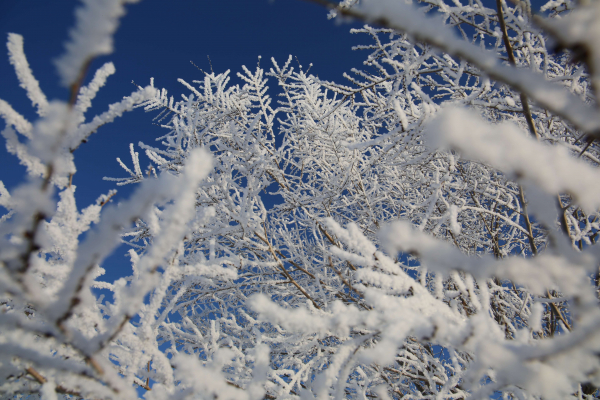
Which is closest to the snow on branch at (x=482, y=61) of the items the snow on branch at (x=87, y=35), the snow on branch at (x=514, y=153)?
the snow on branch at (x=514, y=153)

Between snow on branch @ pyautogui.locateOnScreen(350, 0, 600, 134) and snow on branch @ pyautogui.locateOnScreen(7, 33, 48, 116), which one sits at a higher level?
snow on branch @ pyautogui.locateOnScreen(350, 0, 600, 134)

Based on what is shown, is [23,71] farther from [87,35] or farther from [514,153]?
[514,153]

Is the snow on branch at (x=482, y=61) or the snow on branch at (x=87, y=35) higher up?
the snow on branch at (x=482, y=61)

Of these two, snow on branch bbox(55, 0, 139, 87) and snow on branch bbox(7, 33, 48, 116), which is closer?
snow on branch bbox(55, 0, 139, 87)

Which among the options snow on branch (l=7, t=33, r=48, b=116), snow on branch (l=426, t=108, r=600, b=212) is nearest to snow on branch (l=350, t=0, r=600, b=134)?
snow on branch (l=426, t=108, r=600, b=212)

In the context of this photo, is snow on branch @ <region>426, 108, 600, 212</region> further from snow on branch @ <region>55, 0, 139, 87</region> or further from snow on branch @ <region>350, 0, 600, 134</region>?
snow on branch @ <region>55, 0, 139, 87</region>

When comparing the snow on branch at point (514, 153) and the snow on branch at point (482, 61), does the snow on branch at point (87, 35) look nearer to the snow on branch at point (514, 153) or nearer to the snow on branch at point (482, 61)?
the snow on branch at point (482, 61)

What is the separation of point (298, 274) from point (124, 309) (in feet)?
12.6

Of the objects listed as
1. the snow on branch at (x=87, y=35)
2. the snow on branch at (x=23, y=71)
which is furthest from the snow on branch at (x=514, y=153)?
the snow on branch at (x=23, y=71)

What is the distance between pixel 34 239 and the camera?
605 millimetres

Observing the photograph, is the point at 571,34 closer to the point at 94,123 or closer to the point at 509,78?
the point at 509,78

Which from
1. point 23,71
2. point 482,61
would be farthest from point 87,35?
point 482,61

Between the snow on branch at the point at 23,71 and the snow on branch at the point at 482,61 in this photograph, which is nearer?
the snow on branch at the point at 482,61

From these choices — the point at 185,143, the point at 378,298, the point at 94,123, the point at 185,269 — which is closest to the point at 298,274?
the point at 185,143
